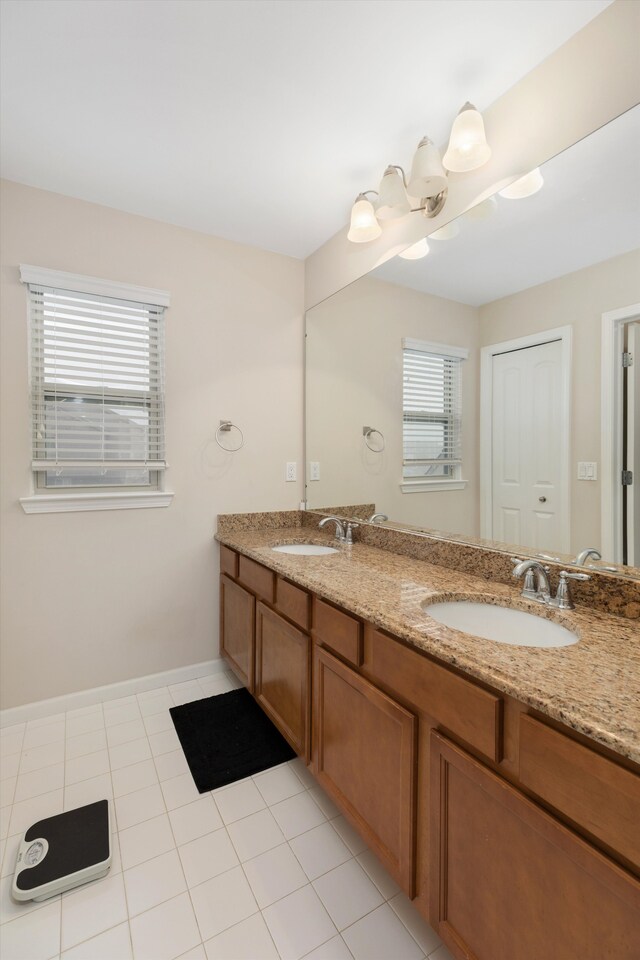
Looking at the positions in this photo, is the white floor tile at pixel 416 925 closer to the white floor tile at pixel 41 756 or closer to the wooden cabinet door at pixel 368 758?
the wooden cabinet door at pixel 368 758

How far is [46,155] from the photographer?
183cm

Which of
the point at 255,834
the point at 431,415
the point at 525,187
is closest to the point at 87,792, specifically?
the point at 255,834

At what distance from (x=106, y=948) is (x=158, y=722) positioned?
1.00 meters

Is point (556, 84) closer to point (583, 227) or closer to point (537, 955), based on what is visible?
point (583, 227)

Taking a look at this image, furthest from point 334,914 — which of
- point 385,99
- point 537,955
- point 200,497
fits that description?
point 385,99

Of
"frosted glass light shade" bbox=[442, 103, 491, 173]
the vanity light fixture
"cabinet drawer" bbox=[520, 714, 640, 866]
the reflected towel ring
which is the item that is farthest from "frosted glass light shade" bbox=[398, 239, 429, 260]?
"cabinet drawer" bbox=[520, 714, 640, 866]

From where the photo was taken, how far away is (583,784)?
2.36 ft

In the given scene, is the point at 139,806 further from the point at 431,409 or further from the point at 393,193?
the point at 393,193

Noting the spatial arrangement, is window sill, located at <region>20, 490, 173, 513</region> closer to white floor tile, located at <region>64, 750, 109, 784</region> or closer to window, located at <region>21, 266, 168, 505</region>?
window, located at <region>21, 266, 168, 505</region>

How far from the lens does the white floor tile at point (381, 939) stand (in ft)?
3.64

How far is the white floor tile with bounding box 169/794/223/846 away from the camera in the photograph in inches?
57.7

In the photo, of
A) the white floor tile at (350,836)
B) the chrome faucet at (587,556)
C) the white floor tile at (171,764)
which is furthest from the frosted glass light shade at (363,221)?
the white floor tile at (171,764)

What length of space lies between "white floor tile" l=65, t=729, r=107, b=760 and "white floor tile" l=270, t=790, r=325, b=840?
875 mm

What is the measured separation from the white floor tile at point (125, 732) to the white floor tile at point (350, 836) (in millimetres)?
992
